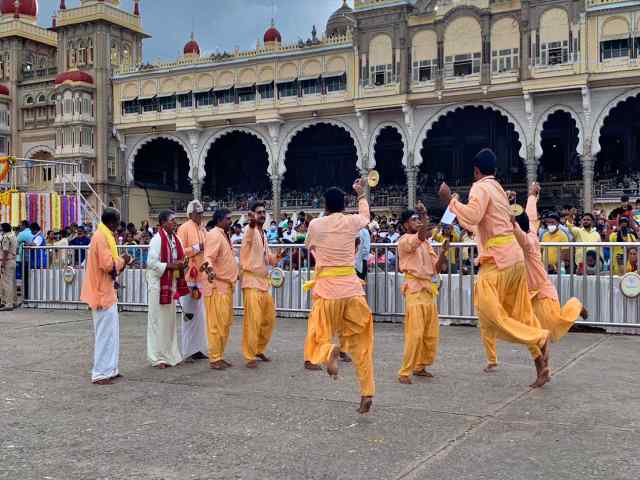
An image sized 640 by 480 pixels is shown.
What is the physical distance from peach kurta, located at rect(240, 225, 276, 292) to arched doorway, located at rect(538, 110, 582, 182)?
22.1 meters

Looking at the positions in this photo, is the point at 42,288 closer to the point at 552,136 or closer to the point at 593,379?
the point at 593,379

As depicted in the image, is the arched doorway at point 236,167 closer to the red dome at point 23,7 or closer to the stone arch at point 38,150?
the stone arch at point 38,150

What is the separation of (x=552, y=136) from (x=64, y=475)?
26.7m

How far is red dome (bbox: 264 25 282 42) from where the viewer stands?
3672cm

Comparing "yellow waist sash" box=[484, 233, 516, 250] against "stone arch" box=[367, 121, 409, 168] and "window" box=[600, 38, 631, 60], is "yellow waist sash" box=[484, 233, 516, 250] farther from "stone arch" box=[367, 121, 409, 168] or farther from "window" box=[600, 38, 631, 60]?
"stone arch" box=[367, 121, 409, 168]

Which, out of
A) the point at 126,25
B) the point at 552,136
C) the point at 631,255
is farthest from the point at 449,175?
the point at 631,255

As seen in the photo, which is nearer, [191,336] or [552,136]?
[191,336]

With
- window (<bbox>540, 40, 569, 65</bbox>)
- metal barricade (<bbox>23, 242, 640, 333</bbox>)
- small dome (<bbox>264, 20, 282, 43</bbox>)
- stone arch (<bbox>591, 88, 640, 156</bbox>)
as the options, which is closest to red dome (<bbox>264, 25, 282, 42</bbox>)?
small dome (<bbox>264, 20, 282, 43</bbox>)

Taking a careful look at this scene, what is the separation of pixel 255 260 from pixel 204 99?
24835 millimetres

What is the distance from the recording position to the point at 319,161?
107 ft

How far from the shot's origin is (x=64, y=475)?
3510mm

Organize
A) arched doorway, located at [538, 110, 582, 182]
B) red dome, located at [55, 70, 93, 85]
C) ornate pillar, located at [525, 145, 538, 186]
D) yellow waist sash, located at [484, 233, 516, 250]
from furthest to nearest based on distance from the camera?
red dome, located at [55, 70, 93, 85]
arched doorway, located at [538, 110, 582, 182]
ornate pillar, located at [525, 145, 538, 186]
yellow waist sash, located at [484, 233, 516, 250]

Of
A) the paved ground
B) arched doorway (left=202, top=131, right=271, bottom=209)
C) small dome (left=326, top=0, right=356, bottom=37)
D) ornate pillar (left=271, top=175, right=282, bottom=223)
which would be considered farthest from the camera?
small dome (left=326, top=0, right=356, bottom=37)

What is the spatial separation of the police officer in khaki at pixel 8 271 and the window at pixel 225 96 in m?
18.6
